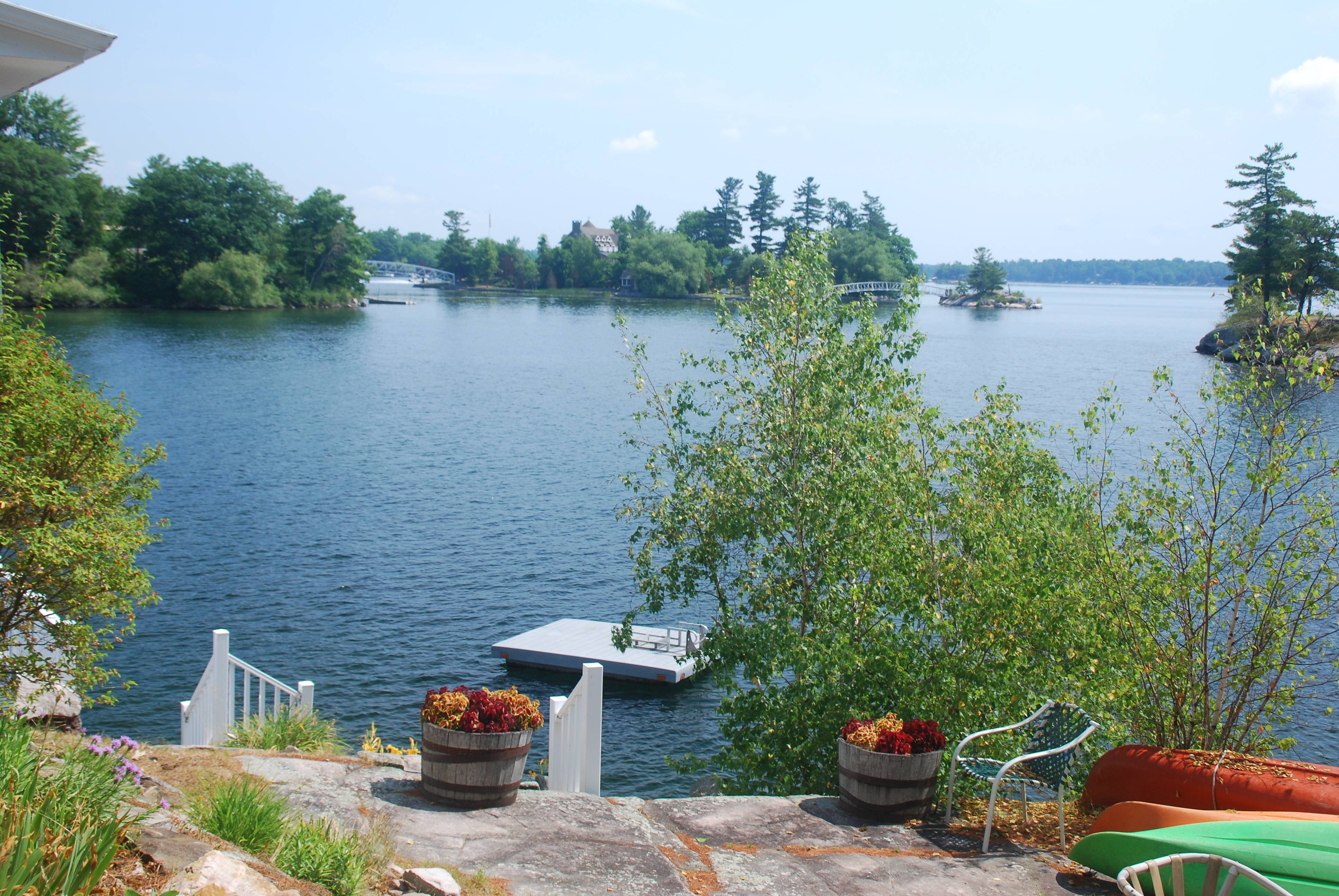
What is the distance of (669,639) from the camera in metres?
19.3

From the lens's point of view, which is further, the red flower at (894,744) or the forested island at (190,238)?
the forested island at (190,238)

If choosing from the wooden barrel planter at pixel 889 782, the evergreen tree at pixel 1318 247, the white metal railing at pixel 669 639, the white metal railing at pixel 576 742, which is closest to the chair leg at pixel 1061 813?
the wooden barrel planter at pixel 889 782

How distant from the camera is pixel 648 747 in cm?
1602

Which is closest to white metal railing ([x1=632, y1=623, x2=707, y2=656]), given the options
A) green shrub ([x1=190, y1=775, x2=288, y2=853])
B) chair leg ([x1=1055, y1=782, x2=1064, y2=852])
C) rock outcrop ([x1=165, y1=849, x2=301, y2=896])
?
chair leg ([x1=1055, y1=782, x2=1064, y2=852])

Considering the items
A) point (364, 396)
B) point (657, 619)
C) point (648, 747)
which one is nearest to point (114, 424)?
point (648, 747)

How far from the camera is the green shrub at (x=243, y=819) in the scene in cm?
493

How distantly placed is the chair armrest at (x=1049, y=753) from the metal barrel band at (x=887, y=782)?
0.34 metres

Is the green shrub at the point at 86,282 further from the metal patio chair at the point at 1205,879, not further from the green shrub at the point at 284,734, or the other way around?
the metal patio chair at the point at 1205,879

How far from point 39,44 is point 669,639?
14453 millimetres

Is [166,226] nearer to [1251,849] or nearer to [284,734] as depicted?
[284,734]

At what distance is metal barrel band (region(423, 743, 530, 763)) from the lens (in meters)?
6.40

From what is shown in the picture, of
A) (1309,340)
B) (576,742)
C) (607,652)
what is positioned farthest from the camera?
(607,652)

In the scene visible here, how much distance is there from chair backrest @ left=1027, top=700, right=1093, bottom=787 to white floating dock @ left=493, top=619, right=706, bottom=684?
1024 centimetres

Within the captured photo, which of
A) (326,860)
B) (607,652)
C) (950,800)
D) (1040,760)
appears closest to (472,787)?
(326,860)
